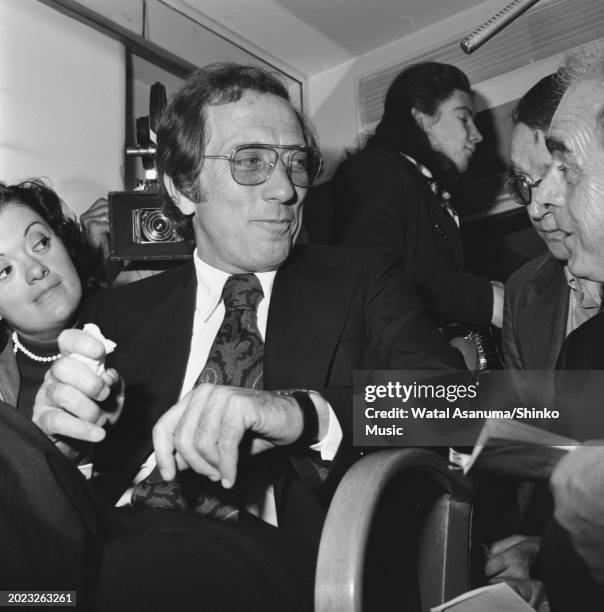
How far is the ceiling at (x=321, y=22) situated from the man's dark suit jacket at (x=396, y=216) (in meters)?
1.71

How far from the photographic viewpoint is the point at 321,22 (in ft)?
13.1

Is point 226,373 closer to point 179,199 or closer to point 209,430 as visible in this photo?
point 209,430

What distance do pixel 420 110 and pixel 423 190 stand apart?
43cm

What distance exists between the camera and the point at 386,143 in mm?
2512

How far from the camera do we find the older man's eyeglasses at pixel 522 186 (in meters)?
1.85

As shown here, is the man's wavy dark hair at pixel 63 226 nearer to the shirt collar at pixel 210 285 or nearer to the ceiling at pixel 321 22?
the shirt collar at pixel 210 285

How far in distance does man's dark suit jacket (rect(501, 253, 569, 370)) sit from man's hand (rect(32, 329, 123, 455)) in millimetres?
999

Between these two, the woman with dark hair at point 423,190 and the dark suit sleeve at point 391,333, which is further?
the woman with dark hair at point 423,190

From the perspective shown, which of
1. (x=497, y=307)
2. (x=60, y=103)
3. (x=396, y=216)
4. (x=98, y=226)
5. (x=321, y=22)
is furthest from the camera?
(x=321, y=22)

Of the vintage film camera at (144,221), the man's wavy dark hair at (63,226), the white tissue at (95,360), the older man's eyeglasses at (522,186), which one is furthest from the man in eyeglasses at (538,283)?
the man's wavy dark hair at (63,226)

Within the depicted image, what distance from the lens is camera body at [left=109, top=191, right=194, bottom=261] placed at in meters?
2.00

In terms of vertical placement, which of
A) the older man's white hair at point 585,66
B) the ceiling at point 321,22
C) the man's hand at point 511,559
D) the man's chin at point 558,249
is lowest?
the man's hand at point 511,559

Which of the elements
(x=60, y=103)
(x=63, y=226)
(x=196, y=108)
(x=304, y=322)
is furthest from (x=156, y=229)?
(x=60, y=103)

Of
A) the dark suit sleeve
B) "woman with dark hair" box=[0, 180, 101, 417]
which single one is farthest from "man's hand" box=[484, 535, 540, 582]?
"woman with dark hair" box=[0, 180, 101, 417]
